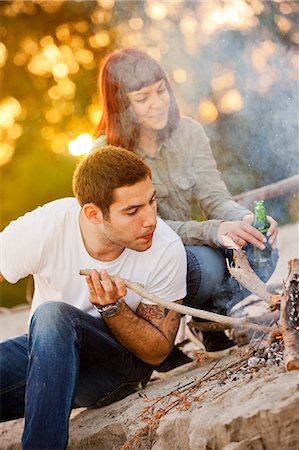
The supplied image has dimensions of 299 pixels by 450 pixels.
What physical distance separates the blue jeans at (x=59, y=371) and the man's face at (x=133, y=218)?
0.94 feet

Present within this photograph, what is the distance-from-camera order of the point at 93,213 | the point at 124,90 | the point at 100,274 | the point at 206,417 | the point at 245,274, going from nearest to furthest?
the point at 206,417
the point at 100,274
the point at 93,213
the point at 245,274
the point at 124,90

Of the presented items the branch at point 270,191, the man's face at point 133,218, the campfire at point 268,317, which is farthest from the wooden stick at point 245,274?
the man's face at point 133,218

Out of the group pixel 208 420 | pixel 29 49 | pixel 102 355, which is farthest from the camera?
pixel 29 49

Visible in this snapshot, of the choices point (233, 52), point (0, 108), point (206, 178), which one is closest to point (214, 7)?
point (233, 52)

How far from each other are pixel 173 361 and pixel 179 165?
75 centimetres

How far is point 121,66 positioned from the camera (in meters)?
3.02

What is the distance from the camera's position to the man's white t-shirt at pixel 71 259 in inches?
109

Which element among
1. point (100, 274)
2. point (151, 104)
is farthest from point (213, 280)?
point (151, 104)

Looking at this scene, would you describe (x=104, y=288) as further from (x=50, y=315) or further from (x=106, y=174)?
(x=106, y=174)

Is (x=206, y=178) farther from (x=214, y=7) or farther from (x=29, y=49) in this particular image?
(x=29, y=49)

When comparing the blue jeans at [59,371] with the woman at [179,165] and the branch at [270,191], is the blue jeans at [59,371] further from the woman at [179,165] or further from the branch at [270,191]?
the branch at [270,191]

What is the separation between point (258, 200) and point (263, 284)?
399mm

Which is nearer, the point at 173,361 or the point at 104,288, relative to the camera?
the point at 104,288

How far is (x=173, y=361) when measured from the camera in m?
3.09
